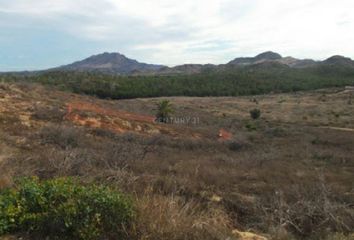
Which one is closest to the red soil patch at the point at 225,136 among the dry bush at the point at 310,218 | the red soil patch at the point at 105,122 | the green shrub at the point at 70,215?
the red soil patch at the point at 105,122

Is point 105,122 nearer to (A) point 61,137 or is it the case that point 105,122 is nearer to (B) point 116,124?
(B) point 116,124

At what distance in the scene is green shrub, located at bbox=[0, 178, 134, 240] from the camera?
14.8 ft

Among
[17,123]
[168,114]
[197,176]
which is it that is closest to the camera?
[197,176]

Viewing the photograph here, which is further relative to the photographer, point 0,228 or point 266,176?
point 266,176

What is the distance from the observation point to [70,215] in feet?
14.9

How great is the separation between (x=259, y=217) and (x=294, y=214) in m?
0.50

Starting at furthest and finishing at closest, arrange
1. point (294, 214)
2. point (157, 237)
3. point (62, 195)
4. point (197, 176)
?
1. point (197, 176)
2. point (294, 214)
3. point (62, 195)
4. point (157, 237)

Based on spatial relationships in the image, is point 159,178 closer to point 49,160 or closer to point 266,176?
point 49,160

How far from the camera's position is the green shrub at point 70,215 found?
14.8ft

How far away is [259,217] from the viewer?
6.68 meters

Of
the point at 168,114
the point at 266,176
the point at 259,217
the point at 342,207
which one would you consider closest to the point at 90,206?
the point at 259,217

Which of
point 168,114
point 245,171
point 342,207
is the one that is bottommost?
point 168,114

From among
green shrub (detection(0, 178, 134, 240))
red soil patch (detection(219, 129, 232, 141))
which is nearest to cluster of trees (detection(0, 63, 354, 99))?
red soil patch (detection(219, 129, 232, 141))

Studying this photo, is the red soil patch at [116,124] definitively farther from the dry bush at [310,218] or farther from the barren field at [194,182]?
the dry bush at [310,218]
